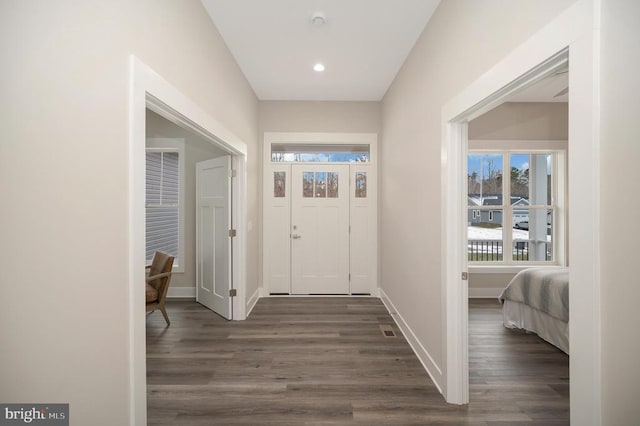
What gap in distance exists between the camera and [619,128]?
2.97 feet

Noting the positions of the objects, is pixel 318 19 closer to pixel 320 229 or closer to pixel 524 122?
pixel 320 229

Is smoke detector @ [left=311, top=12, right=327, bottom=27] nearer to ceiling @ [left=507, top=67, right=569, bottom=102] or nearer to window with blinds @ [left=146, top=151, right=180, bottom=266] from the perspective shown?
ceiling @ [left=507, top=67, right=569, bottom=102]

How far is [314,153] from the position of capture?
4.54 meters

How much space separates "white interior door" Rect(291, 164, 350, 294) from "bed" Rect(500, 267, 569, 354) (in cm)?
208

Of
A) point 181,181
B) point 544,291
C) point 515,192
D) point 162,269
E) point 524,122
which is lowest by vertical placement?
point 544,291

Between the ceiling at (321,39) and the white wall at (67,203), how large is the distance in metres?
1.19

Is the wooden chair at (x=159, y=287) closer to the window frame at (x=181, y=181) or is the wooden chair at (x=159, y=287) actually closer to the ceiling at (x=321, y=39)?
the window frame at (x=181, y=181)

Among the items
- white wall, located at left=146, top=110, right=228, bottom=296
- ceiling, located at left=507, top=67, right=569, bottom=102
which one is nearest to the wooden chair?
white wall, located at left=146, top=110, right=228, bottom=296

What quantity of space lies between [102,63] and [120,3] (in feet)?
1.06

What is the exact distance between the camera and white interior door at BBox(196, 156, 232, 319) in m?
3.58

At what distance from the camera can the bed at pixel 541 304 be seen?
2783 mm

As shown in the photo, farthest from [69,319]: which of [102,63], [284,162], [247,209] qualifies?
[284,162]

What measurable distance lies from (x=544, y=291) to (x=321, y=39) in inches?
127

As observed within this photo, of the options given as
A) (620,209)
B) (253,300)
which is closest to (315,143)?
(253,300)
